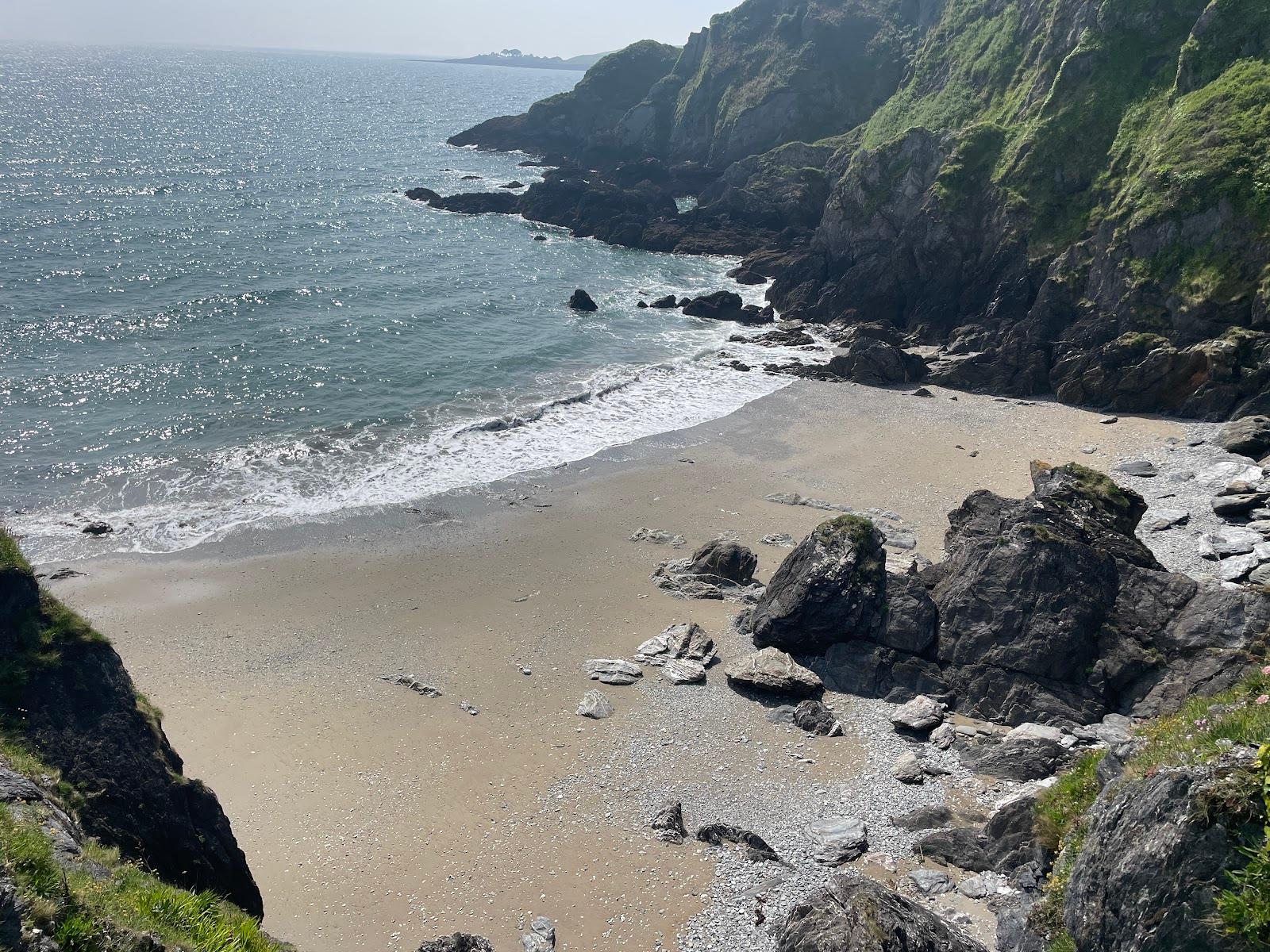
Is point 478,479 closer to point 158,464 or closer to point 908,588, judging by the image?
point 158,464

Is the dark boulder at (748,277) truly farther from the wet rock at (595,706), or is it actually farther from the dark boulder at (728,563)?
the wet rock at (595,706)

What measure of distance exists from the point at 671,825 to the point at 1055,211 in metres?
45.0

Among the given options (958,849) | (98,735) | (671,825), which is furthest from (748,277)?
(98,735)

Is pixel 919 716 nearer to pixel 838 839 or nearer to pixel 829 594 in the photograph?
pixel 829 594

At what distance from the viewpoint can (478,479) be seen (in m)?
35.7

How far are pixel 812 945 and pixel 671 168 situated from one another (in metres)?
96.5

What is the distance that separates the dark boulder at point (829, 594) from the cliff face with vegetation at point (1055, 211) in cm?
2218

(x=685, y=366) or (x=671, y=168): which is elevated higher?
(x=671, y=168)

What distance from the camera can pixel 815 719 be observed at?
67.1ft

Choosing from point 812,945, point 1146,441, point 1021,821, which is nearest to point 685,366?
point 1146,441

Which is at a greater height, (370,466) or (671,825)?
(370,466)

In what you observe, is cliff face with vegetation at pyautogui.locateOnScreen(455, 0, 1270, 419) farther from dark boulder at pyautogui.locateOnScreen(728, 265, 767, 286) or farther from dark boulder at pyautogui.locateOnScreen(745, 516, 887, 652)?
dark boulder at pyautogui.locateOnScreen(745, 516, 887, 652)

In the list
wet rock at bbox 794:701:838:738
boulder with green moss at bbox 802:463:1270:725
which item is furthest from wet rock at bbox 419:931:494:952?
boulder with green moss at bbox 802:463:1270:725

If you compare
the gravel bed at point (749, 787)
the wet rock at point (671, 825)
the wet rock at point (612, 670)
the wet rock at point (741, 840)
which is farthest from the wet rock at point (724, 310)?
the wet rock at point (741, 840)
